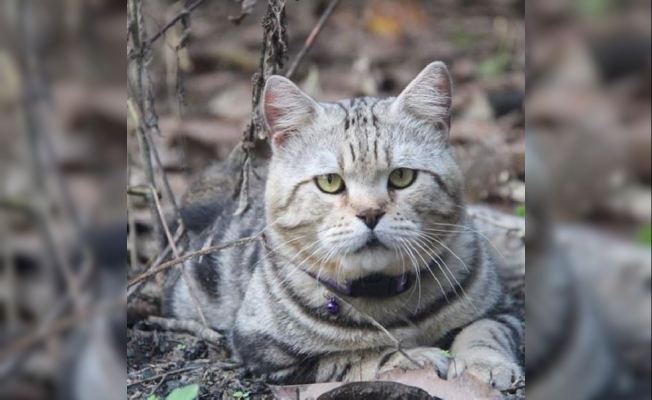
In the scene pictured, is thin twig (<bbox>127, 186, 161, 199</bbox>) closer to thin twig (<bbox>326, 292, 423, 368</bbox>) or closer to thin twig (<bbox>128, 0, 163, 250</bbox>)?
thin twig (<bbox>128, 0, 163, 250</bbox>)

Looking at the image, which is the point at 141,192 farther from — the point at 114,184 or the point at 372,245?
the point at 114,184

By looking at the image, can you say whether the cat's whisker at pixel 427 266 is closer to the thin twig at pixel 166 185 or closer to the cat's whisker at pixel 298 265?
the cat's whisker at pixel 298 265

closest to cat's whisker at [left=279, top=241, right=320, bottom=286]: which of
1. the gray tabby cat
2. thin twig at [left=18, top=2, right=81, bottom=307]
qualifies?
the gray tabby cat

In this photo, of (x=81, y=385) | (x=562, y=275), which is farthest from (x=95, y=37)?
(x=562, y=275)

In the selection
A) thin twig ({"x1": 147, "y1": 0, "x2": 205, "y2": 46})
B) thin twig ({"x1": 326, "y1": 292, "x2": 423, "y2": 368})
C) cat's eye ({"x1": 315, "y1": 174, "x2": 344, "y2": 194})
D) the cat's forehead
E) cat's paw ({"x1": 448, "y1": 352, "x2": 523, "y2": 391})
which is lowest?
cat's paw ({"x1": 448, "y1": 352, "x2": 523, "y2": 391})

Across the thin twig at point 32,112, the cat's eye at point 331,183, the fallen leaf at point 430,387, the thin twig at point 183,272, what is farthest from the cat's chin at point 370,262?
the thin twig at point 32,112

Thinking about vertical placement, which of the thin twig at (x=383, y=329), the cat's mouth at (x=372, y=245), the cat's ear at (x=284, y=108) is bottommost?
the thin twig at (x=383, y=329)

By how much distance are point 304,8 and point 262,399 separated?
6.41 ft

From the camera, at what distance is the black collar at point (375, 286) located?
2.49 metres

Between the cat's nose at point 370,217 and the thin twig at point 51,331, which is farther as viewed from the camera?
the cat's nose at point 370,217

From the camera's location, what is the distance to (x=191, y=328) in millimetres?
2840

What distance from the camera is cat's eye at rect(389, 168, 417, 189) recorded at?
243cm

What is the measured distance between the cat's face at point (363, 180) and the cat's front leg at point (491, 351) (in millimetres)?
316

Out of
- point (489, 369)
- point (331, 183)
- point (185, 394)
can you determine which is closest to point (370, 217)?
point (331, 183)
